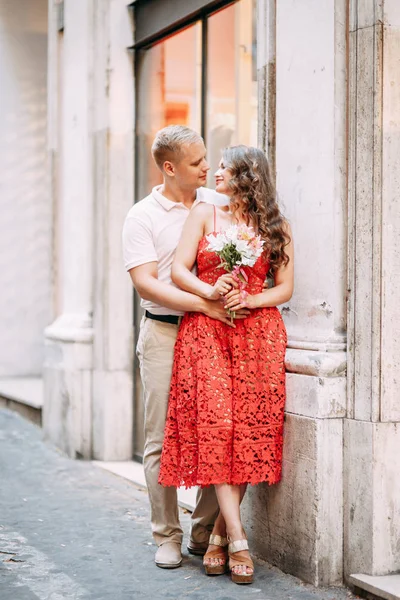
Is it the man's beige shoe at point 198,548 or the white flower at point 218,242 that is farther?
the man's beige shoe at point 198,548

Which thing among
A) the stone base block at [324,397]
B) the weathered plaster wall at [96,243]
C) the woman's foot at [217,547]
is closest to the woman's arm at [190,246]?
the stone base block at [324,397]

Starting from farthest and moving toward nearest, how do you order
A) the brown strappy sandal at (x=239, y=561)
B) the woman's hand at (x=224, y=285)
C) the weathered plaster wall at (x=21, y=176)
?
the weathered plaster wall at (x=21, y=176) < the brown strappy sandal at (x=239, y=561) < the woman's hand at (x=224, y=285)

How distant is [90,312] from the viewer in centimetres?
828

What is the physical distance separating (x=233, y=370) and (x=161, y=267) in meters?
0.66

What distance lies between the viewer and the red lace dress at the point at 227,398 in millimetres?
4672

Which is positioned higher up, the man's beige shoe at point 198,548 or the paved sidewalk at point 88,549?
the man's beige shoe at point 198,548

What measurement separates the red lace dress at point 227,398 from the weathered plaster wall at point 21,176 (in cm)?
750

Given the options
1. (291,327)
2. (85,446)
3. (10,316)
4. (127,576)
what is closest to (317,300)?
(291,327)

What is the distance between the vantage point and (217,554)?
486 centimetres

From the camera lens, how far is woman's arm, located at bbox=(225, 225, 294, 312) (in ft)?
15.0

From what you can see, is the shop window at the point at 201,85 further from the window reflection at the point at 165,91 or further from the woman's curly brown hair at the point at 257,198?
the woman's curly brown hair at the point at 257,198

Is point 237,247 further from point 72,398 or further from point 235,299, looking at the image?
point 72,398

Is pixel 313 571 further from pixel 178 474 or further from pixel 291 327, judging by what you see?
pixel 291 327

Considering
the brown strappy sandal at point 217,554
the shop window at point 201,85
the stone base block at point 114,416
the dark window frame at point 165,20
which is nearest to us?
the brown strappy sandal at point 217,554
